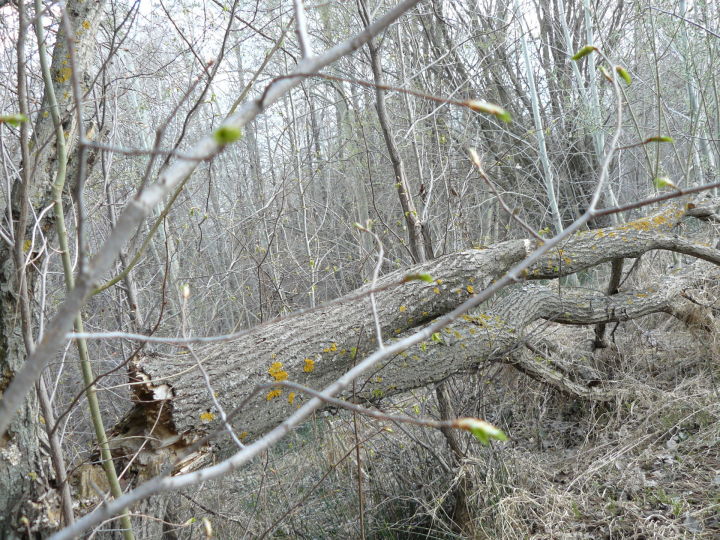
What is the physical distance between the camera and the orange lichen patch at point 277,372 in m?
2.84

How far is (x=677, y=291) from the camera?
15.8 ft

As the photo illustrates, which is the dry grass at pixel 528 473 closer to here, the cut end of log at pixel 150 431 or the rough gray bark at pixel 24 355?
the cut end of log at pixel 150 431

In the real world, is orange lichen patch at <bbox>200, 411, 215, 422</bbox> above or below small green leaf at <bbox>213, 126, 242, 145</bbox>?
below

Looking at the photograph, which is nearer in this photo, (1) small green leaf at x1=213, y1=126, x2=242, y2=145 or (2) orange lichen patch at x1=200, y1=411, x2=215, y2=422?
(1) small green leaf at x1=213, y1=126, x2=242, y2=145

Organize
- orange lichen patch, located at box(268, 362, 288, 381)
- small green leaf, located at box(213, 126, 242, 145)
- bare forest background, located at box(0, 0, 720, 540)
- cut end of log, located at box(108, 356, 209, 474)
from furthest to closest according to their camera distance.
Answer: orange lichen patch, located at box(268, 362, 288, 381), cut end of log, located at box(108, 356, 209, 474), bare forest background, located at box(0, 0, 720, 540), small green leaf, located at box(213, 126, 242, 145)

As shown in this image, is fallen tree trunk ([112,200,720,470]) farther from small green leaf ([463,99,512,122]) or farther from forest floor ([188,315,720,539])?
small green leaf ([463,99,512,122])

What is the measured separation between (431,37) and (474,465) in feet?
21.5

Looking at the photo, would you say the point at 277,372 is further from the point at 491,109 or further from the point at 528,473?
the point at 491,109

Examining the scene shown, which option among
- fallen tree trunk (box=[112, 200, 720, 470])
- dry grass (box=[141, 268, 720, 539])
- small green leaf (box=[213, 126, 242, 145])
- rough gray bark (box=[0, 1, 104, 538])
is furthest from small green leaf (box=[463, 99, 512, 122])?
dry grass (box=[141, 268, 720, 539])

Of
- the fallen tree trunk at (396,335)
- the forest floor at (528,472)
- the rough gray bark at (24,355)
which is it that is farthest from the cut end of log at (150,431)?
the forest floor at (528,472)

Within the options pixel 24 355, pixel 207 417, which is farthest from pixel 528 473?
pixel 24 355

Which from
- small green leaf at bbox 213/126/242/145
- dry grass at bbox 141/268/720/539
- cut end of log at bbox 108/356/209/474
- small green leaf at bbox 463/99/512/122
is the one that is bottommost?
dry grass at bbox 141/268/720/539

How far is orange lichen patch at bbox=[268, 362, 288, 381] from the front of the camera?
2.84 meters

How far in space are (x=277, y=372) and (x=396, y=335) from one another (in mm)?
940
